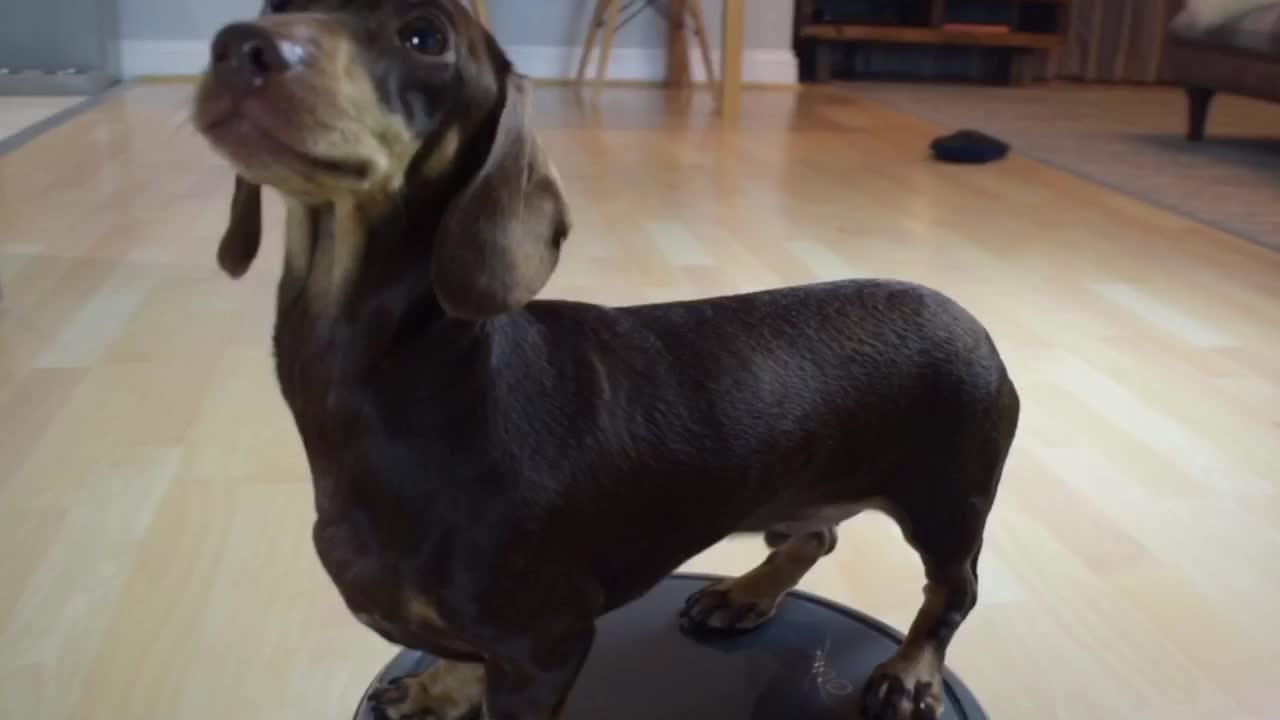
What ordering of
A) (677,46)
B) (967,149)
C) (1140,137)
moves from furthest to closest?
1. (677,46)
2. (1140,137)
3. (967,149)

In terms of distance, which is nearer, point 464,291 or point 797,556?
point 464,291

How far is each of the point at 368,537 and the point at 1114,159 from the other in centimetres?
363

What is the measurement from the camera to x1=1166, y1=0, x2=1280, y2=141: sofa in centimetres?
377

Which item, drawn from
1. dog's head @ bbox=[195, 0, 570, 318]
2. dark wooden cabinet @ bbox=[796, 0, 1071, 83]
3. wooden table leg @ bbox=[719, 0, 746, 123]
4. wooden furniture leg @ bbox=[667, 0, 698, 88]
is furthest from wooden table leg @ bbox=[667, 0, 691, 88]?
dog's head @ bbox=[195, 0, 570, 318]

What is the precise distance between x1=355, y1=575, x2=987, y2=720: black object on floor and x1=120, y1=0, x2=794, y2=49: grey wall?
4209mm

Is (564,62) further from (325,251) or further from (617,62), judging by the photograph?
(325,251)

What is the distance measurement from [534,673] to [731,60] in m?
3.98

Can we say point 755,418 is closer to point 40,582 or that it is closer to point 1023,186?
point 40,582

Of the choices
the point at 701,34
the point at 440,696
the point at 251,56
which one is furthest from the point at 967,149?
the point at 251,56

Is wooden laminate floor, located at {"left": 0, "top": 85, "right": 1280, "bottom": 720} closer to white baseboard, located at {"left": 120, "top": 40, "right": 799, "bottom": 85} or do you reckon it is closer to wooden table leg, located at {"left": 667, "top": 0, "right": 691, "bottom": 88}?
white baseboard, located at {"left": 120, "top": 40, "right": 799, "bottom": 85}

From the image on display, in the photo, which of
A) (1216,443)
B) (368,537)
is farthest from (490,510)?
(1216,443)

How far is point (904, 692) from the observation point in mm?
1062

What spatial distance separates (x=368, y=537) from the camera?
814 millimetres

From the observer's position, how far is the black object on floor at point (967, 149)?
380cm
